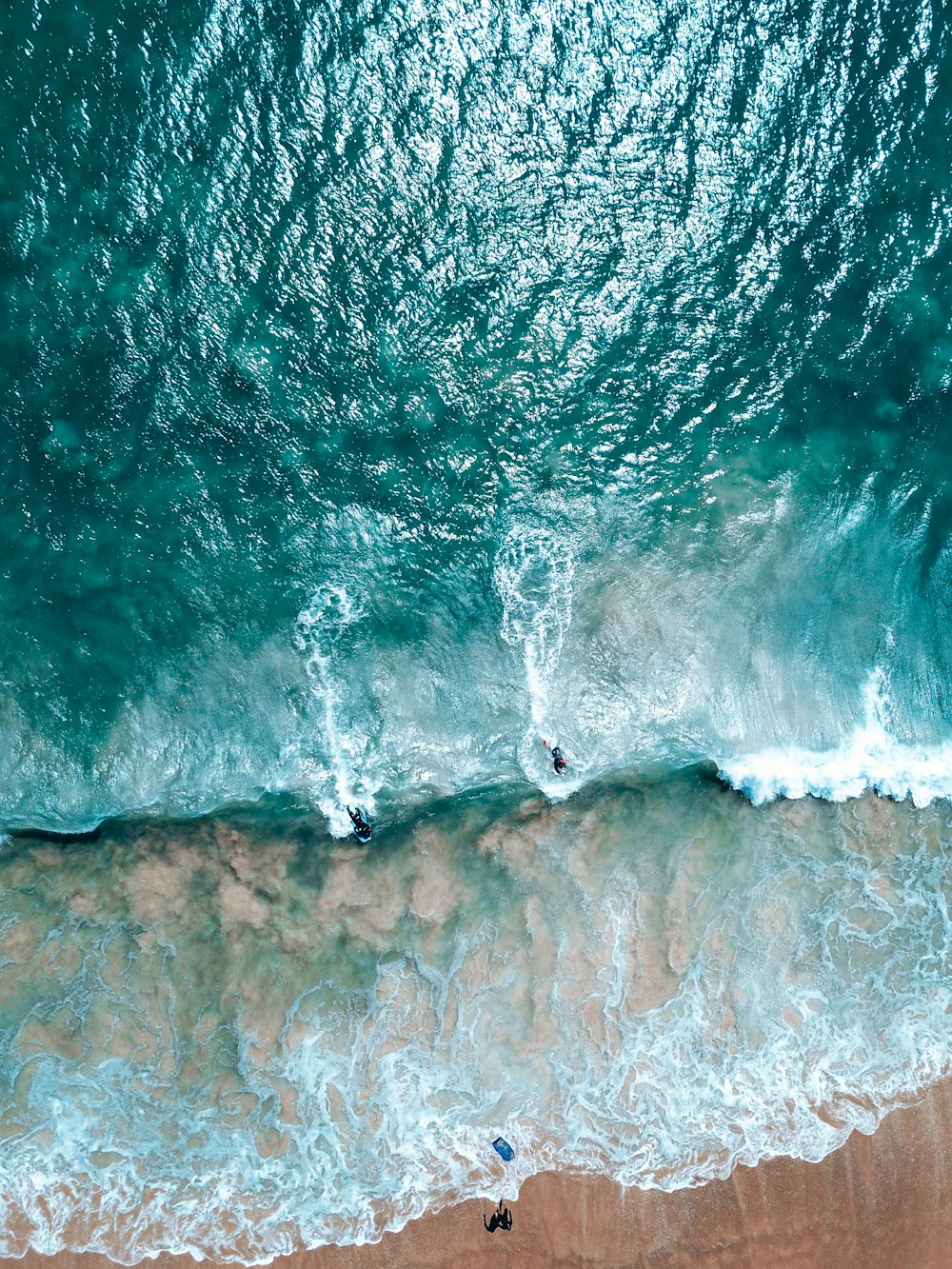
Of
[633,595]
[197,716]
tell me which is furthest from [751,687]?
[197,716]

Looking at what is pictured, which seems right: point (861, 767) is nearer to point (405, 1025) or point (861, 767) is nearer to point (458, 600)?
point (458, 600)

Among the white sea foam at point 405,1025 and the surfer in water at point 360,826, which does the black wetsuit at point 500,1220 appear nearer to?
the white sea foam at point 405,1025

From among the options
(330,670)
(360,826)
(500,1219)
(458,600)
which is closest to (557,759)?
(458,600)

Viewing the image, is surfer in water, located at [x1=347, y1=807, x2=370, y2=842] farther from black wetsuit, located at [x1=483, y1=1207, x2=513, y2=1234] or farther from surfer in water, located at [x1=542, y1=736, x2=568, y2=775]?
black wetsuit, located at [x1=483, y1=1207, x2=513, y2=1234]

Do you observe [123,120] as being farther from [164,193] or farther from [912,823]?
[912,823]

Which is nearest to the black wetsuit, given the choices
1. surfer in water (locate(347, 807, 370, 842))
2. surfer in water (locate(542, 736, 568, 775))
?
surfer in water (locate(347, 807, 370, 842))

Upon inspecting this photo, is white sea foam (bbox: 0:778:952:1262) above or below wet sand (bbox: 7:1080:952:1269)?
above
